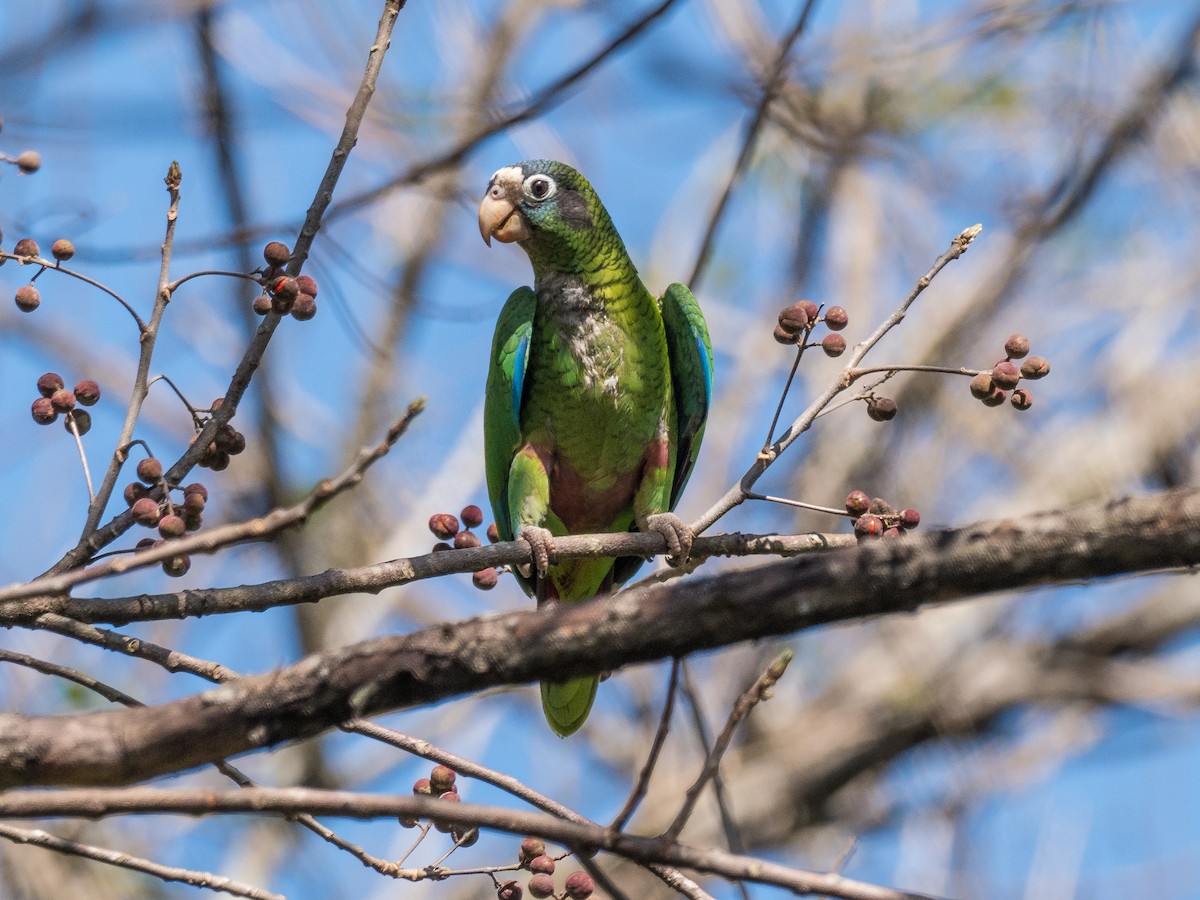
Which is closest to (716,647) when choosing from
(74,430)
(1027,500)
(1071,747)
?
(74,430)

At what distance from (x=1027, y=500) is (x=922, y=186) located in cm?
261

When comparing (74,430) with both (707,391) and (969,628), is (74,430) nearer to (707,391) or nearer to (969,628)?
(707,391)

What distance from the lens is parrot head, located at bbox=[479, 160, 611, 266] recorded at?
5102mm

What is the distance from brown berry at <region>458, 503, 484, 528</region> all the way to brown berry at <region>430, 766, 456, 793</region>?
36.4 inches

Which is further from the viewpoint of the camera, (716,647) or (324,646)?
(324,646)

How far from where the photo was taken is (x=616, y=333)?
16.3ft

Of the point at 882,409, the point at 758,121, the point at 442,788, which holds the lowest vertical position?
the point at 442,788

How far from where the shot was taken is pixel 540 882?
9.72ft

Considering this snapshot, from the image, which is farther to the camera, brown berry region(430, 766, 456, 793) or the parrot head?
the parrot head

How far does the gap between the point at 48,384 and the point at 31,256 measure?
344 millimetres

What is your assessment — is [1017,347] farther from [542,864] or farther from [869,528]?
[542,864]

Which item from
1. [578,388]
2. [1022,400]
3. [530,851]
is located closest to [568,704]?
[578,388]

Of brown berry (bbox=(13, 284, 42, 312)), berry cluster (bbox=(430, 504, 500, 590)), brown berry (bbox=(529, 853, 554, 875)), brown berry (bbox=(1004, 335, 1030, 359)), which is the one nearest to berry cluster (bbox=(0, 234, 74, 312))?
brown berry (bbox=(13, 284, 42, 312))

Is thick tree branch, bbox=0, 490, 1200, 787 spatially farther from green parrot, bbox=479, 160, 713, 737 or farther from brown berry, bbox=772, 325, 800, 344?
green parrot, bbox=479, 160, 713, 737
